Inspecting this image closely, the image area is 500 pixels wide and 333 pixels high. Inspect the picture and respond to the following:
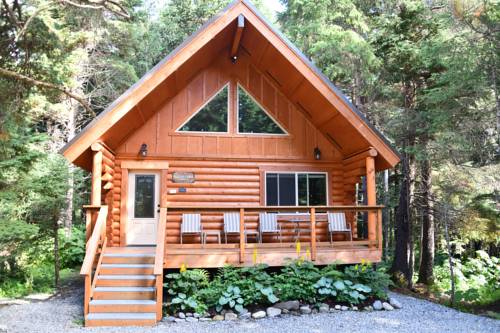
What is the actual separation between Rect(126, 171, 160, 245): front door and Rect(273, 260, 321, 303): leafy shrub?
3.46 meters

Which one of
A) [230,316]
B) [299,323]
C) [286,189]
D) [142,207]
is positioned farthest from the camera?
[286,189]

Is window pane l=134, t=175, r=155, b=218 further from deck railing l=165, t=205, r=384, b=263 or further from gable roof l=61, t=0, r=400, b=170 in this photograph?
deck railing l=165, t=205, r=384, b=263

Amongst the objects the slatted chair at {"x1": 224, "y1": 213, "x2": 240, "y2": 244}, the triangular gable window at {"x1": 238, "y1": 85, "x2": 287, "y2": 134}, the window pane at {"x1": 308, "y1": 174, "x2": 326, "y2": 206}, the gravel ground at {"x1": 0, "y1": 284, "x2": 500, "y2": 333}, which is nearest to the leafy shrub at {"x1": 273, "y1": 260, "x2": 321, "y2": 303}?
the gravel ground at {"x1": 0, "y1": 284, "x2": 500, "y2": 333}

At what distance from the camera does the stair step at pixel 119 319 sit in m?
6.66

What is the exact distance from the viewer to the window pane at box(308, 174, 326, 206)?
10.5m

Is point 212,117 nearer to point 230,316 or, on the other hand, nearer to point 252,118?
point 252,118

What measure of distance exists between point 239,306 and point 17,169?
6035mm

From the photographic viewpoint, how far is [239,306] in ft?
24.2

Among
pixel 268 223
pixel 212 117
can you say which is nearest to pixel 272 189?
pixel 268 223

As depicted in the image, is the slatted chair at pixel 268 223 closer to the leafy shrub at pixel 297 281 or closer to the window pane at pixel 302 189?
the window pane at pixel 302 189

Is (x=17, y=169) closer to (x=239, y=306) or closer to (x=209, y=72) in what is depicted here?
(x=209, y=72)

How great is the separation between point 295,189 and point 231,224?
6.03ft

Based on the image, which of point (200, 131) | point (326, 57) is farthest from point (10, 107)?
point (326, 57)

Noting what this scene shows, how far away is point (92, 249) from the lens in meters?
7.12
